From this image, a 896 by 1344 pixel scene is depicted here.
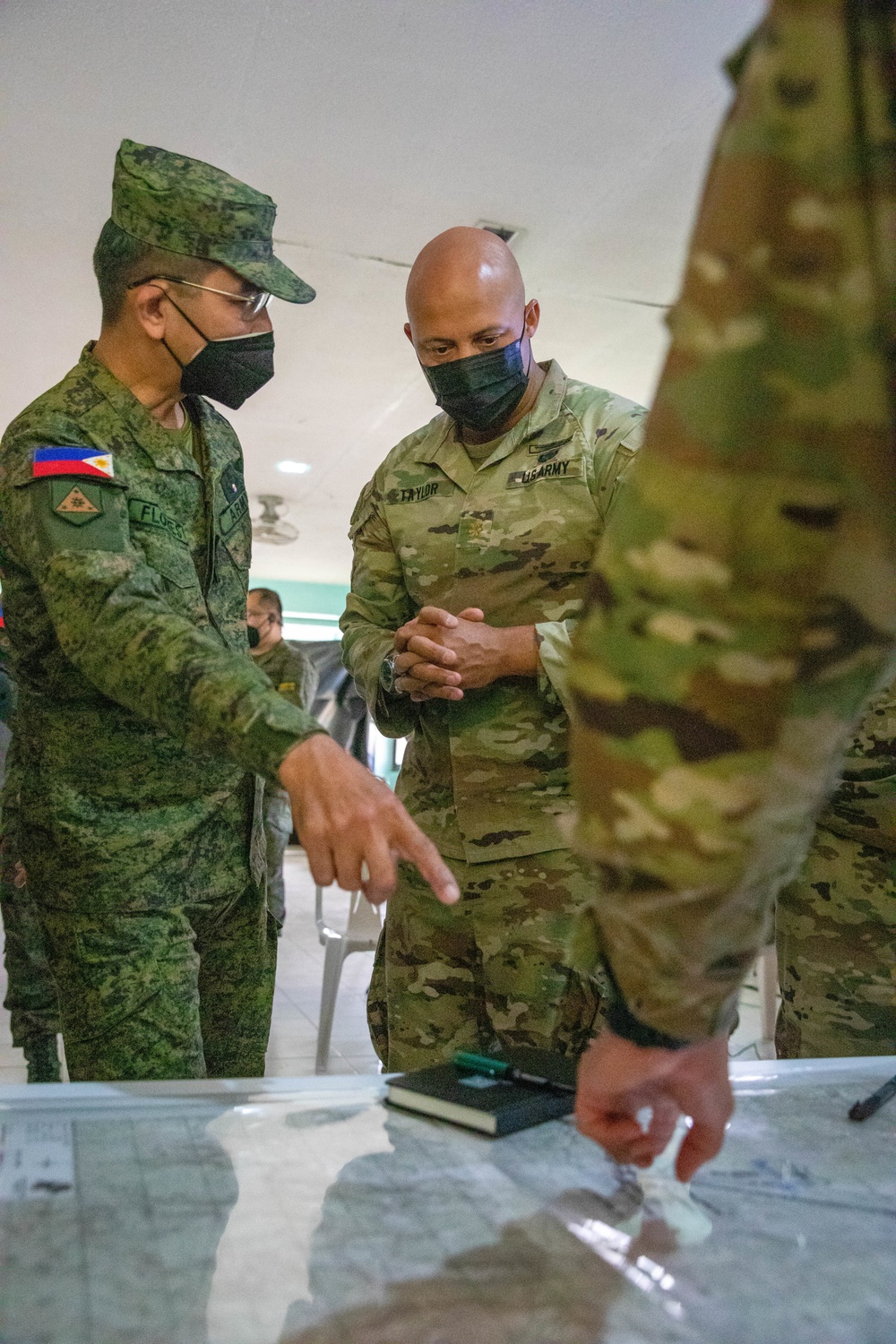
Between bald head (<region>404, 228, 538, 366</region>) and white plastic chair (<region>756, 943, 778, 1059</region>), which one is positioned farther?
white plastic chair (<region>756, 943, 778, 1059</region>)

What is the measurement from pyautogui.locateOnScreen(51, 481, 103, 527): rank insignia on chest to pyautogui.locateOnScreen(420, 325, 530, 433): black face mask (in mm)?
625

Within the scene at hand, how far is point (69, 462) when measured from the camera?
4.21 feet

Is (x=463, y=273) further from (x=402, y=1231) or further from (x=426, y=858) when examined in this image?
(x=402, y=1231)

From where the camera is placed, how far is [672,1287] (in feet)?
2.30

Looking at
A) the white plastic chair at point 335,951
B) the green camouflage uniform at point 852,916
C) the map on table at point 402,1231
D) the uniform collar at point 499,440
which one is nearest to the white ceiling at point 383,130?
the uniform collar at point 499,440

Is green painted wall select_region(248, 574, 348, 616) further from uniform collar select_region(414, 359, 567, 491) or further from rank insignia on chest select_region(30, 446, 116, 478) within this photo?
rank insignia on chest select_region(30, 446, 116, 478)

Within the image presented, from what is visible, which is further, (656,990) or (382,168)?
(382,168)

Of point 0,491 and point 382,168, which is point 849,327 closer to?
point 0,491

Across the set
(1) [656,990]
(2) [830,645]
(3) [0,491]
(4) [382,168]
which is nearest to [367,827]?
(1) [656,990]

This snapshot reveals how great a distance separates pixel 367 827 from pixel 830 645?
490mm

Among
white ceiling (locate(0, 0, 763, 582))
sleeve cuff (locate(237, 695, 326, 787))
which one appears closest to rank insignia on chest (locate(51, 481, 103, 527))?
sleeve cuff (locate(237, 695, 326, 787))

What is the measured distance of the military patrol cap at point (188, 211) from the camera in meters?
1.47

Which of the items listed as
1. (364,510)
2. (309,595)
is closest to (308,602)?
(309,595)

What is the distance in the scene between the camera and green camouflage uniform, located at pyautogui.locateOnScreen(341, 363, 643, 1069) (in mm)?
1534
